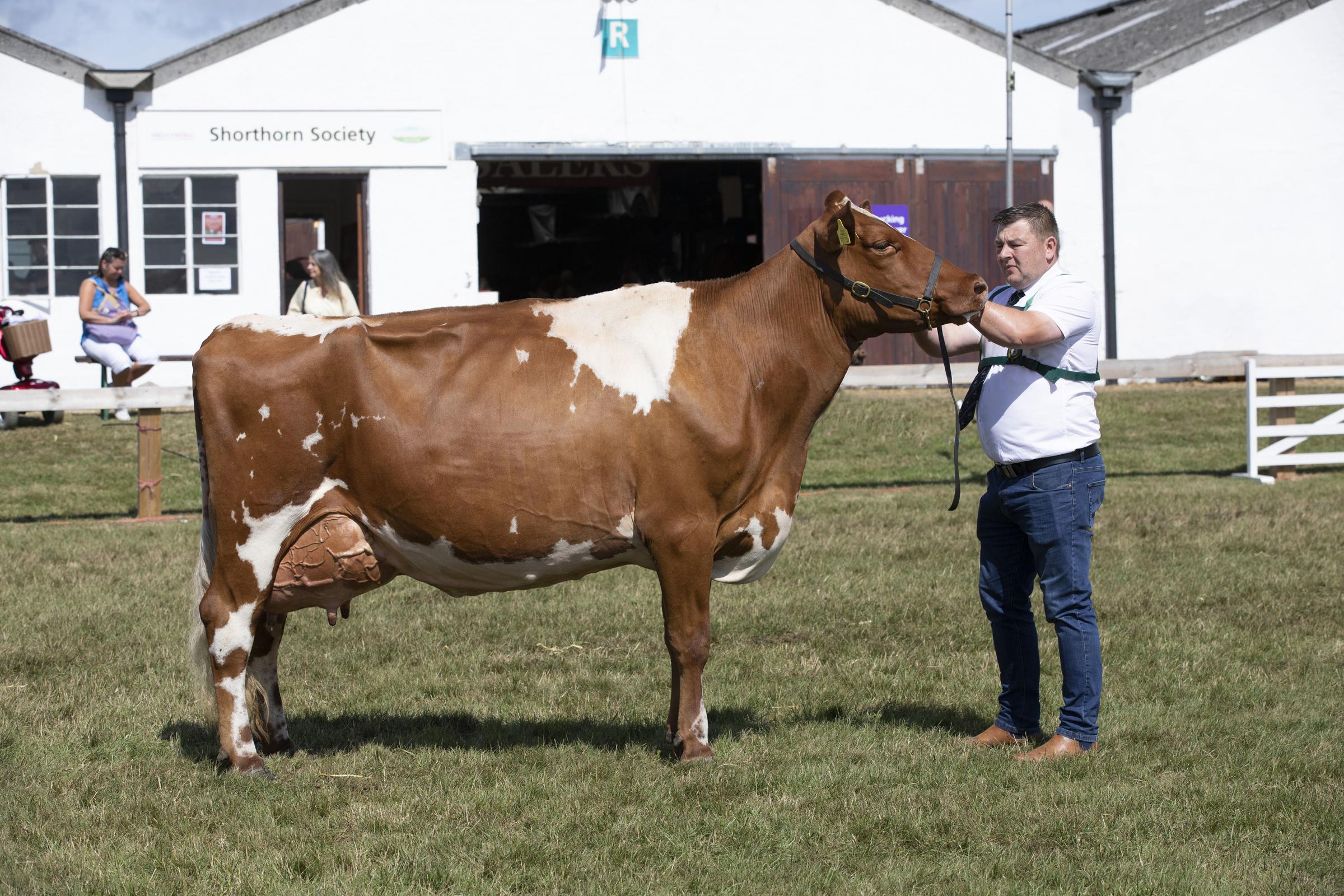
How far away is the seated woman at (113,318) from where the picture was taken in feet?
48.9

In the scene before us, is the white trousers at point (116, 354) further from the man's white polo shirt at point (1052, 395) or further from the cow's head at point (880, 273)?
the man's white polo shirt at point (1052, 395)

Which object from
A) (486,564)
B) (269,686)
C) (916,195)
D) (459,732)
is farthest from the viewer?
(916,195)

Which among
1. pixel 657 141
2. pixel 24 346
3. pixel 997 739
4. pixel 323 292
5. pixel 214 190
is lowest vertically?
pixel 997 739

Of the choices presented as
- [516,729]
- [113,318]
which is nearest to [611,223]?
[113,318]

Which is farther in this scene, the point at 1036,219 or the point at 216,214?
the point at 216,214

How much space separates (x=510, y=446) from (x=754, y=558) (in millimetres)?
1086

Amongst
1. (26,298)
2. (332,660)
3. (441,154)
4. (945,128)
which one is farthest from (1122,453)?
(26,298)

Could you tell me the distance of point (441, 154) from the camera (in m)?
18.1

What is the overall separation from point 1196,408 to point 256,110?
1249cm

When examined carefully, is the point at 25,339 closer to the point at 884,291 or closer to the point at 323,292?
the point at 323,292

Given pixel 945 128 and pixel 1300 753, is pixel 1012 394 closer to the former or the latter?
pixel 1300 753

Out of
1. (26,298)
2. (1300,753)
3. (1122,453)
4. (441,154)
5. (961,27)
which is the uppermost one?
(961,27)

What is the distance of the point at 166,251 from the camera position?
17.6 metres

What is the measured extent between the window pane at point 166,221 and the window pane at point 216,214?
0.38 ft
